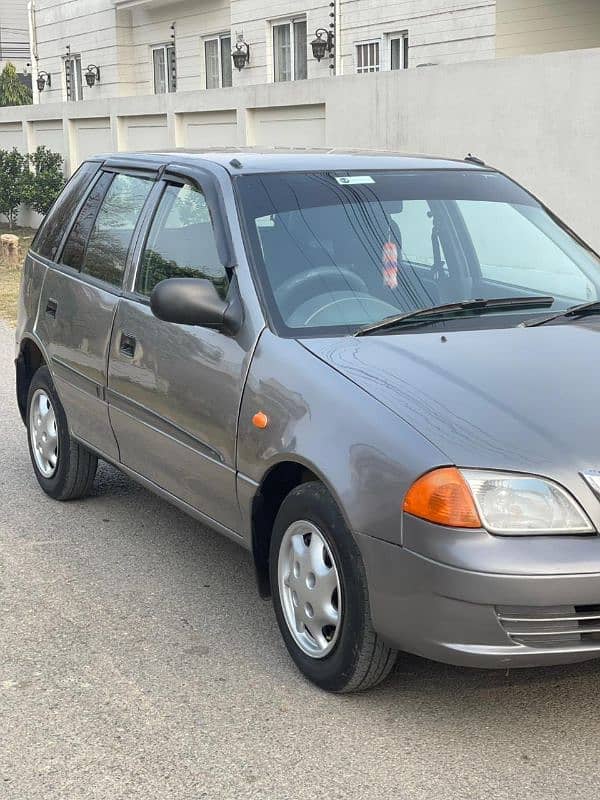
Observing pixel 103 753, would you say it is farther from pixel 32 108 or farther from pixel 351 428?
pixel 32 108

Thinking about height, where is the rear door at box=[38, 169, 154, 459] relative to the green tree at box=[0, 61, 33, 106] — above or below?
below

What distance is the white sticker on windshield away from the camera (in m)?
4.80

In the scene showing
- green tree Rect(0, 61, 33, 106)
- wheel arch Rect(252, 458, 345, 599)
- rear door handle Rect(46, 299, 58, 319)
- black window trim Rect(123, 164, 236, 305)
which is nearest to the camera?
wheel arch Rect(252, 458, 345, 599)

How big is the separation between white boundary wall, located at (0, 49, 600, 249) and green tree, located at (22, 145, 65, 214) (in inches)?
172

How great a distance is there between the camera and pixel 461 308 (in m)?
4.36

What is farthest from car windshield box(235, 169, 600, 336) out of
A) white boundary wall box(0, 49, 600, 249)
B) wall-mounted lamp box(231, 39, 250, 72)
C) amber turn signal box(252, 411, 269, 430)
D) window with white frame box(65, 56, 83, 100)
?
window with white frame box(65, 56, 83, 100)

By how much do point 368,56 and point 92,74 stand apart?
12193 mm

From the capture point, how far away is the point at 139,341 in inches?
194

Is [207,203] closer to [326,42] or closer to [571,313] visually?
[571,313]

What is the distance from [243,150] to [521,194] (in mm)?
1288

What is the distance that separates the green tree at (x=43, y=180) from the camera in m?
23.3

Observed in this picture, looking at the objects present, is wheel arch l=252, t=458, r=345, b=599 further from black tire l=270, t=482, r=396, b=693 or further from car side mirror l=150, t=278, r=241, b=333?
car side mirror l=150, t=278, r=241, b=333

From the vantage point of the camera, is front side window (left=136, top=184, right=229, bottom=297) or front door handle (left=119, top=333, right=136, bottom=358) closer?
front side window (left=136, top=184, right=229, bottom=297)

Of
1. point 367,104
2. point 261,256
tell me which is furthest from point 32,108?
point 261,256
